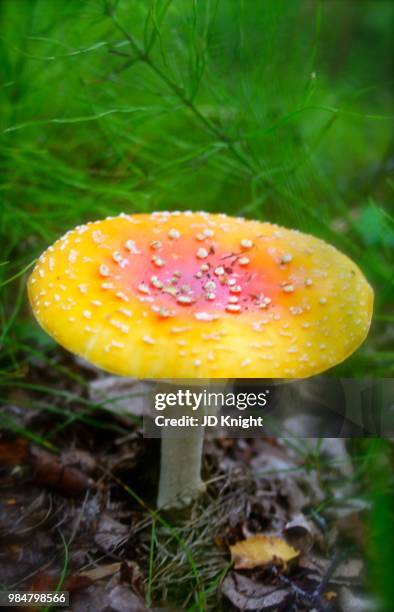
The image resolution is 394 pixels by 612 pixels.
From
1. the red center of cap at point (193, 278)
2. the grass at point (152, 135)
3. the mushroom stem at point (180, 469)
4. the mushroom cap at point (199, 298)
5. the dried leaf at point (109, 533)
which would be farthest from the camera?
the grass at point (152, 135)

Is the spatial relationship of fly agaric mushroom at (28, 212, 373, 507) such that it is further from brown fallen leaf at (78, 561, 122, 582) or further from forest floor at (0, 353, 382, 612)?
brown fallen leaf at (78, 561, 122, 582)

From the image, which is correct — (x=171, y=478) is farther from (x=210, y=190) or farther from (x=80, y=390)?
(x=210, y=190)

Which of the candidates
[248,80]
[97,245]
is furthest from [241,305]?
[248,80]

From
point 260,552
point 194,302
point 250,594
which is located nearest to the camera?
point 194,302

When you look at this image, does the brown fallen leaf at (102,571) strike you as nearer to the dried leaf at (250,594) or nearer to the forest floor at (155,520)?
the forest floor at (155,520)

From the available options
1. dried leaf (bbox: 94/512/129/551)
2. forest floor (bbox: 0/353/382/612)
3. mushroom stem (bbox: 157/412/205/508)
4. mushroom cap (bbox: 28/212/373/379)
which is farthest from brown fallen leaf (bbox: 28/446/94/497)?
mushroom cap (bbox: 28/212/373/379)

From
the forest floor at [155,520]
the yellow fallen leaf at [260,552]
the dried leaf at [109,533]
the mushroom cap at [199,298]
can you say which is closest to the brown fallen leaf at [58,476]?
the forest floor at [155,520]

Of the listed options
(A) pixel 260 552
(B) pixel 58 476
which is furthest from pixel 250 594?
(B) pixel 58 476

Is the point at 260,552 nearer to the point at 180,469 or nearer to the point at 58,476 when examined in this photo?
the point at 180,469
